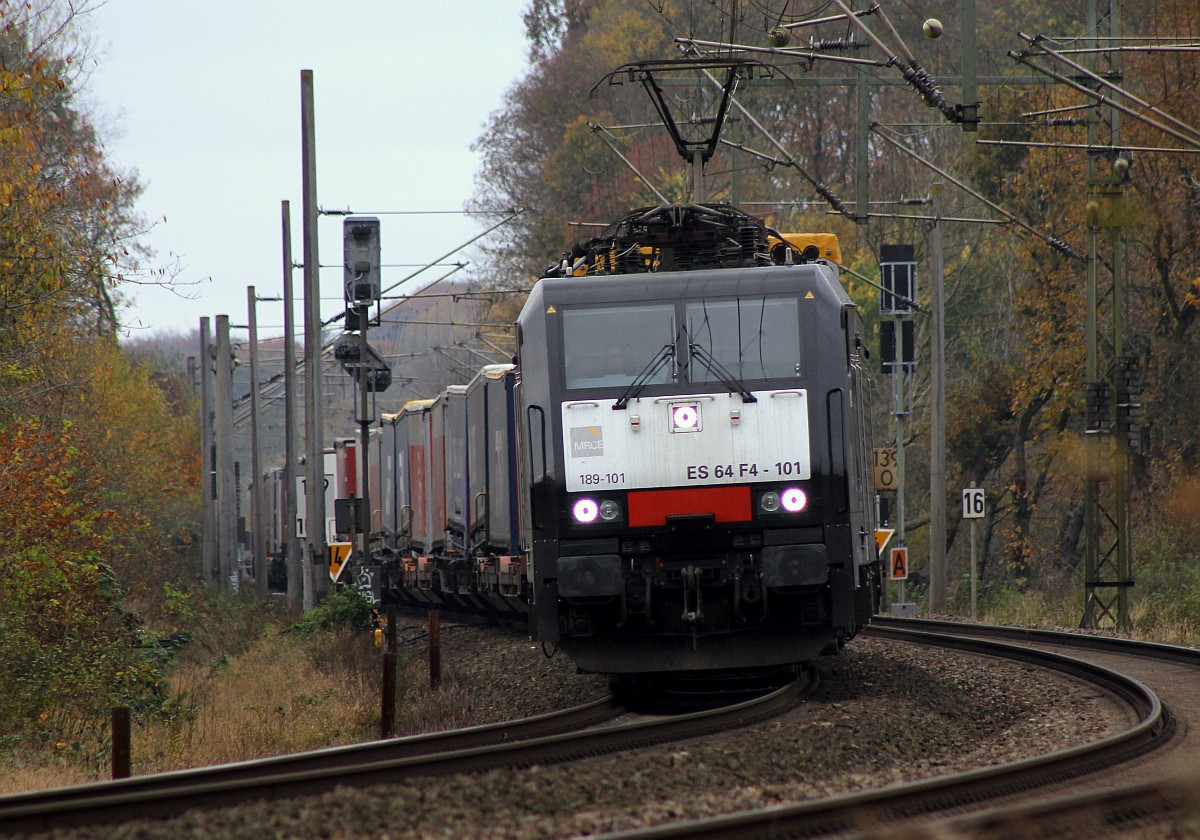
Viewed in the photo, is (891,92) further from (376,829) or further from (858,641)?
(376,829)

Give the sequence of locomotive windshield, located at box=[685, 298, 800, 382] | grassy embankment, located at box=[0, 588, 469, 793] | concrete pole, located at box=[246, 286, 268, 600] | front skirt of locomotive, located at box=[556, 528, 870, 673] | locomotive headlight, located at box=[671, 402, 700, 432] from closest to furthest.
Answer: front skirt of locomotive, located at box=[556, 528, 870, 673] < locomotive headlight, located at box=[671, 402, 700, 432] < locomotive windshield, located at box=[685, 298, 800, 382] < grassy embankment, located at box=[0, 588, 469, 793] < concrete pole, located at box=[246, 286, 268, 600]

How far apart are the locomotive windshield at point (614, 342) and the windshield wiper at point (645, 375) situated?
0.02m

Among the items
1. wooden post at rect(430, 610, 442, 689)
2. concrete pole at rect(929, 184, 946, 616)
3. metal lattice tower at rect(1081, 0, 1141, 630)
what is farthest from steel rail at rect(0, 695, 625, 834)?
concrete pole at rect(929, 184, 946, 616)

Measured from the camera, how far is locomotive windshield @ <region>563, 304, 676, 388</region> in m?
12.1

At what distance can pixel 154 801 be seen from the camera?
779cm

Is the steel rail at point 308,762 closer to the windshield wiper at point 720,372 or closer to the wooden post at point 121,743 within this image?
the wooden post at point 121,743

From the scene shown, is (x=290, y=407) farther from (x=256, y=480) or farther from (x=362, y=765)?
(x=362, y=765)

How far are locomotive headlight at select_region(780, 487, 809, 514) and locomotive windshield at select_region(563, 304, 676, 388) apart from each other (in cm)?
122

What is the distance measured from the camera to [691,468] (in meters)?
11.8

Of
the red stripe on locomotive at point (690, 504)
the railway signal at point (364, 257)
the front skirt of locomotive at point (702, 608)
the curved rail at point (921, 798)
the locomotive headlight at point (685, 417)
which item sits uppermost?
the railway signal at point (364, 257)

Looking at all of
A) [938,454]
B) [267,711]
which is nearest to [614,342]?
[267,711]

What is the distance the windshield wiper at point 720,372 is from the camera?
39.2 ft

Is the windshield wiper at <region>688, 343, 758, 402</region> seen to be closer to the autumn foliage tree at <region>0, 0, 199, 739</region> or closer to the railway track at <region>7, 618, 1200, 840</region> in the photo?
the railway track at <region>7, 618, 1200, 840</region>

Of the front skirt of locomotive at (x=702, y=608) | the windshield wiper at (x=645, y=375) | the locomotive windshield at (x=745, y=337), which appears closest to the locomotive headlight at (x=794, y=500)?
the front skirt of locomotive at (x=702, y=608)
